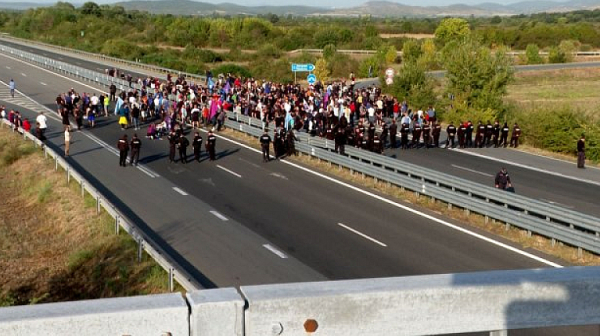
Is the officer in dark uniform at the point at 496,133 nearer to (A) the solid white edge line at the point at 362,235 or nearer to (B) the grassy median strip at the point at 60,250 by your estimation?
(A) the solid white edge line at the point at 362,235

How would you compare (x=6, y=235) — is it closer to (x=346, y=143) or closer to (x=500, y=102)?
(x=346, y=143)

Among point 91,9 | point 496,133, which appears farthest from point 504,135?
point 91,9

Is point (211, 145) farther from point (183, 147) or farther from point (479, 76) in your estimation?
point (479, 76)

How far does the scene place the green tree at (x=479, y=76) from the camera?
131ft

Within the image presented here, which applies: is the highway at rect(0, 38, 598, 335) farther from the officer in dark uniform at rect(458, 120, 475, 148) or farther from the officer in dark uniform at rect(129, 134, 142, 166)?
the officer in dark uniform at rect(458, 120, 475, 148)

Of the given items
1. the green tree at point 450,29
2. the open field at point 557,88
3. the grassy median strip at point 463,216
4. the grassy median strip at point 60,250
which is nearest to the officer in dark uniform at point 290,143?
the grassy median strip at point 463,216

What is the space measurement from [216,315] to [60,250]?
60.3 feet

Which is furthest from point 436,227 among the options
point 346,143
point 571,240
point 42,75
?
point 42,75

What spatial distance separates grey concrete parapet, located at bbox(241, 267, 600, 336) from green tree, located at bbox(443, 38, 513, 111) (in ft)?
125

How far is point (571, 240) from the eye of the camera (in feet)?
57.4

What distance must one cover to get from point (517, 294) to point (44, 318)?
5.95ft

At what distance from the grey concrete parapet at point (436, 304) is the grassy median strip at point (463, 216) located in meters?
14.8

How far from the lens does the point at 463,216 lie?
68.8 ft

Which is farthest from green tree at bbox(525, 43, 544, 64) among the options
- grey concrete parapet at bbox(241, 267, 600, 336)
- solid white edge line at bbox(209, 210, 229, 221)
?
grey concrete parapet at bbox(241, 267, 600, 336)
